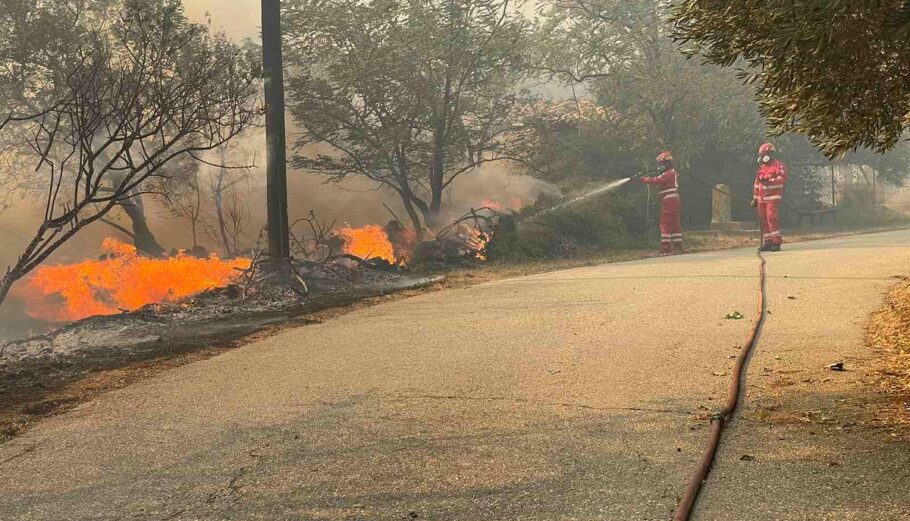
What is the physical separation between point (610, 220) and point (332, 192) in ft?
28.4

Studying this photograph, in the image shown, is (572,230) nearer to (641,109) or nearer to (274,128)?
(641,109)

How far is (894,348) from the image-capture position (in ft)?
21.7

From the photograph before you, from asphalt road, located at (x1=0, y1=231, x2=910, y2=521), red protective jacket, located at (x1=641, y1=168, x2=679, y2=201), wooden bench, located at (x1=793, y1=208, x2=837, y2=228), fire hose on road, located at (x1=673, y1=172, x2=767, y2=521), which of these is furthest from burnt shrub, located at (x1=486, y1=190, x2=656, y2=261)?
fire hose on road, located at (x1=673, y1=172, x2=767, y2=521)

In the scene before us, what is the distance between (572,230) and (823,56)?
47.9 ft

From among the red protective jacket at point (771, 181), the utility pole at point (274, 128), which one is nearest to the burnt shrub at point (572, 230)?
the red protective jacket at point (771, 181)

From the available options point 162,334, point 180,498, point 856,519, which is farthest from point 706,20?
point 162,334

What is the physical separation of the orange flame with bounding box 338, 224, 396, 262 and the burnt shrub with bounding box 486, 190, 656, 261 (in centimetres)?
227

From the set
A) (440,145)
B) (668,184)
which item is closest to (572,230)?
(668,184)

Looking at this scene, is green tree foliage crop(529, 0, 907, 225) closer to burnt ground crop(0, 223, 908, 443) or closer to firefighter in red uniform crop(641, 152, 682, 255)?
firefighter in red uniform crop(641, 152, 682, 255)

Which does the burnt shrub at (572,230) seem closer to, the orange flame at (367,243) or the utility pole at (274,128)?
the orange flame at (367,243)

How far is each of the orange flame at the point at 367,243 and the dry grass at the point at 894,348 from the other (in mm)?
10521

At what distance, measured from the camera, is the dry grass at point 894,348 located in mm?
4984

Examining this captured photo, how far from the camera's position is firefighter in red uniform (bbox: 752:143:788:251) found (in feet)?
53.5

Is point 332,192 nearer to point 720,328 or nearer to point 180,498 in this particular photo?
point 720,328
